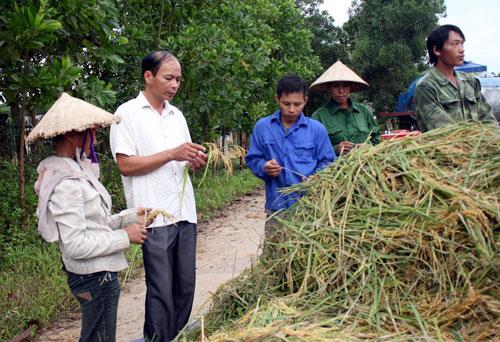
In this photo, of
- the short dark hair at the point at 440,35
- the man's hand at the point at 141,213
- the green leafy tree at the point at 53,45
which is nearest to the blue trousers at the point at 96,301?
the man's hand at the point at 141,213

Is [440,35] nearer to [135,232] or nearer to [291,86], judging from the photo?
[291,86]

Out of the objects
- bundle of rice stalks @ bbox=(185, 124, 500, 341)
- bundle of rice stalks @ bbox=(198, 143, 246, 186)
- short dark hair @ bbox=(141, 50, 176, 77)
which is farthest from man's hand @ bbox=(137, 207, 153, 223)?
short dark hair @ bbox=(141, 50, 176, 77)

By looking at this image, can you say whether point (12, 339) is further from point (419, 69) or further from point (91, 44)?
point (419, 69)

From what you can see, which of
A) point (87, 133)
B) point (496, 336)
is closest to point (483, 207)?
point (496, 336)

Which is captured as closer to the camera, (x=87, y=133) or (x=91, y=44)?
(x=87, y=133)

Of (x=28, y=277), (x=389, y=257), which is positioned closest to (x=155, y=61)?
(x=389, y=257)

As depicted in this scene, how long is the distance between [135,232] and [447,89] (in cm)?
214

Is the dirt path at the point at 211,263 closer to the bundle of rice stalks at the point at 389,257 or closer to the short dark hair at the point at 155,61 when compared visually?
the bundle of rice stalks at the point at 389,257

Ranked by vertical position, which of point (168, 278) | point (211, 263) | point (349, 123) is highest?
point (349, 123)

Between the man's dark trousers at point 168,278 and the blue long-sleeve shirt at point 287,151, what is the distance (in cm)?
56

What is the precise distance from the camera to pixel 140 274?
19.1 ft

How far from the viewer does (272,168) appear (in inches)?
132

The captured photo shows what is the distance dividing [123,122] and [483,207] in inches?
75.5

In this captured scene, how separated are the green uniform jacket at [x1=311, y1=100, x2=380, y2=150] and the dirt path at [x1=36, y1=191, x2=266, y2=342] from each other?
92 cm
